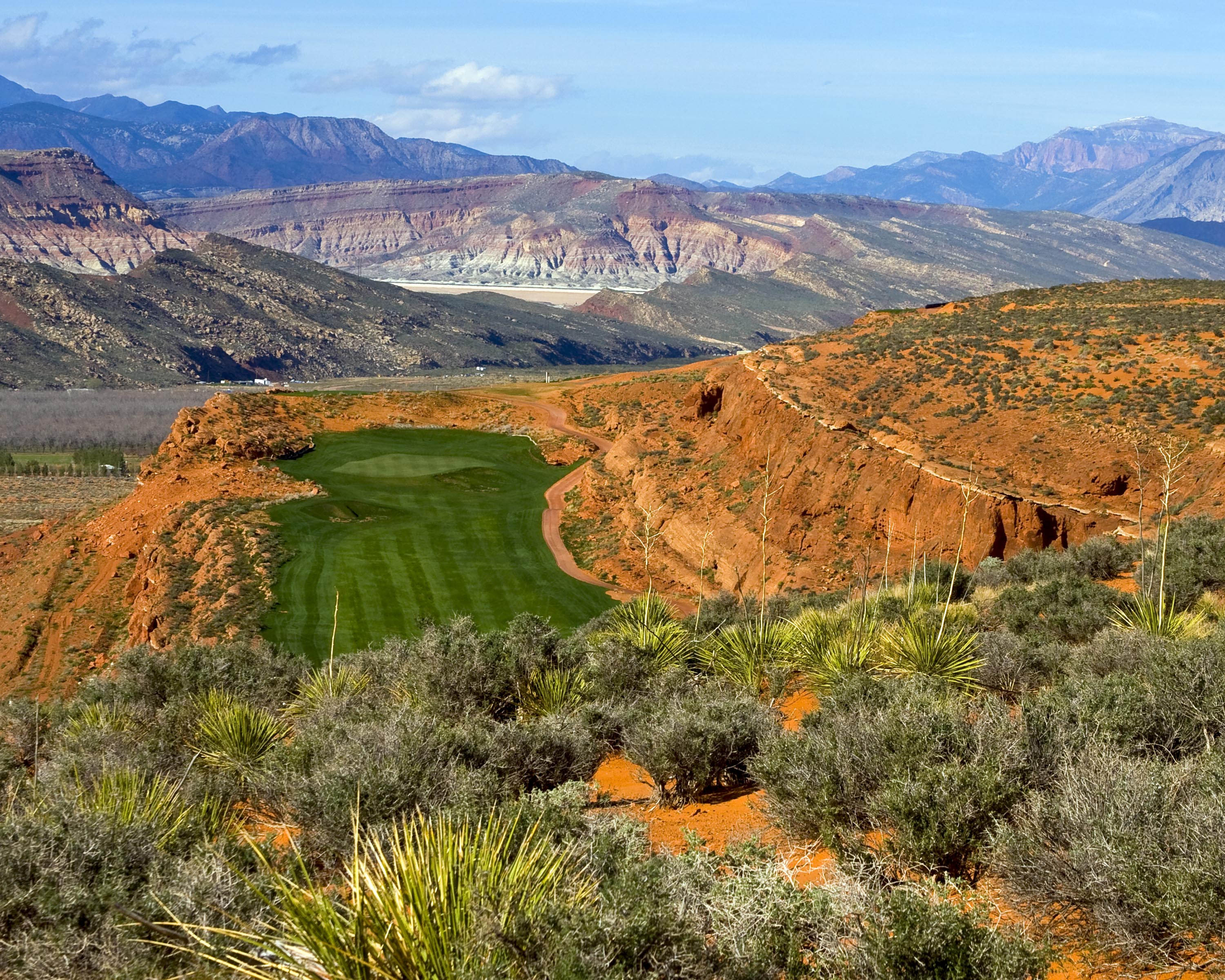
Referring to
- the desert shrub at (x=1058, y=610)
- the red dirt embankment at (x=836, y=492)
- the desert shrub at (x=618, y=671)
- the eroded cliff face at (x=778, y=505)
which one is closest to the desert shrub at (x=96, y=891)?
the desert shrub at (x=618, y=671)

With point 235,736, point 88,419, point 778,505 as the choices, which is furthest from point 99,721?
point 88,419

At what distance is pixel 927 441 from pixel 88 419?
10241 cm

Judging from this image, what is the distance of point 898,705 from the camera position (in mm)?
8891

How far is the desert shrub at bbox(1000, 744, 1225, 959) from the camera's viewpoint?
5.68m

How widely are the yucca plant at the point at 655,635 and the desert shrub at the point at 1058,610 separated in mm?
4695

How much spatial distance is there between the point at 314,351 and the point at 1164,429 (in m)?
150

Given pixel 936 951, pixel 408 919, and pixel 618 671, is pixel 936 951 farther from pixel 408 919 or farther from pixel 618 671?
pixel 618 671

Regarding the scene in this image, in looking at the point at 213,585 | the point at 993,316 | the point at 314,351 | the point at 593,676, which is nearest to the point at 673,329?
the point at 314,351

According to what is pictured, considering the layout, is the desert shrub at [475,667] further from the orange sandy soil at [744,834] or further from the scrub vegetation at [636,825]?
the orange sandy soil at [744,834]

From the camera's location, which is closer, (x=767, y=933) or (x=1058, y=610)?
(x=767, y=933)

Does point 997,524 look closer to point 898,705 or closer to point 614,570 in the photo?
point 614,570

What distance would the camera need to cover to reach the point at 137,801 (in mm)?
7809

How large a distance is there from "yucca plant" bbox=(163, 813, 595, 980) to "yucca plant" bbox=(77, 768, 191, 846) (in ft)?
4.79

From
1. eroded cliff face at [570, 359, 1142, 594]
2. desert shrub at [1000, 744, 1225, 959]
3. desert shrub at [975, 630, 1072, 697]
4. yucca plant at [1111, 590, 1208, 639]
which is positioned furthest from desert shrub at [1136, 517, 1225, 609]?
desert shrub at [1000, 744, 1225, 959]
